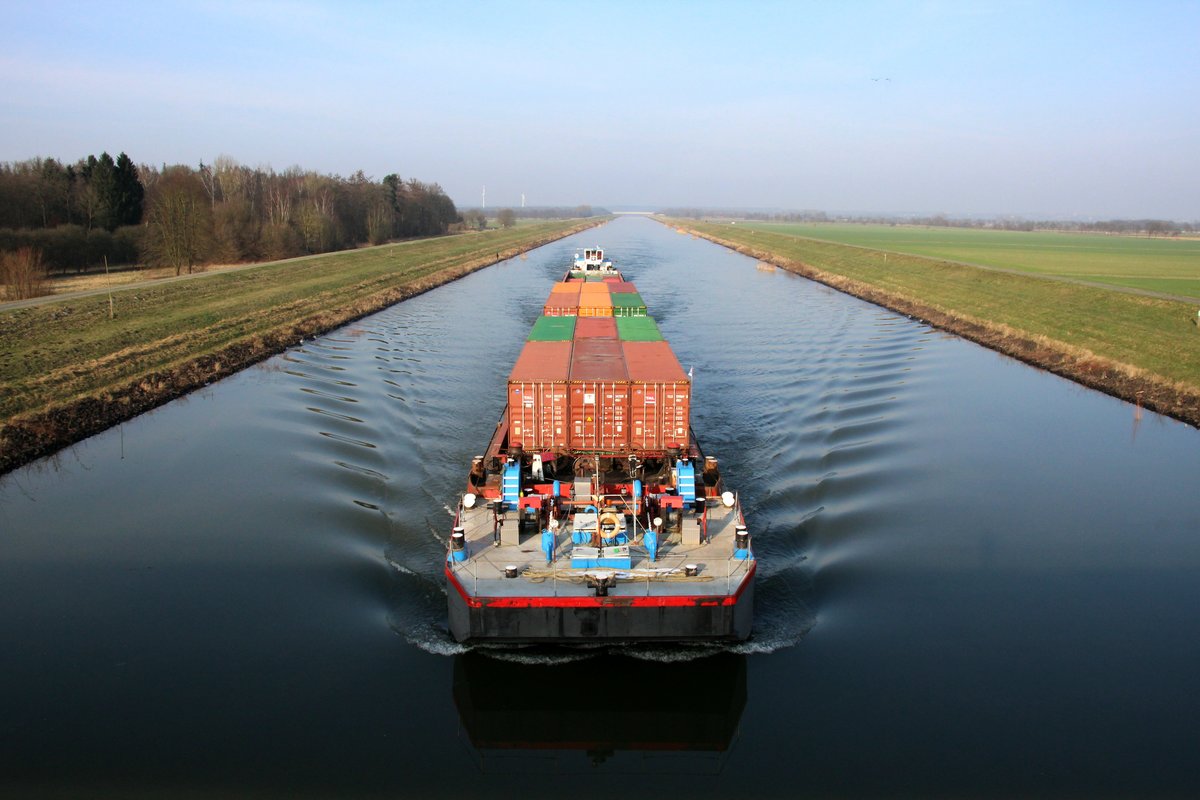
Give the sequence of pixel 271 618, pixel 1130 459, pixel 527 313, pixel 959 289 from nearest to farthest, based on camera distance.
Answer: pixel 271 618
pixel 1130 459
pixel 527 313
pixel 959 289

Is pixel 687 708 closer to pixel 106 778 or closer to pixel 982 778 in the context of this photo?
pixel 982 778

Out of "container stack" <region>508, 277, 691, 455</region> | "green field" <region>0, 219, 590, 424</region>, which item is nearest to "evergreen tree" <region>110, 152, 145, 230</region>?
"green field" <region>0, 219, 590, 424</region>

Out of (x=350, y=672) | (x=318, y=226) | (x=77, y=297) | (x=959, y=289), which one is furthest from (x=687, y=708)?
(x=318, y=226)

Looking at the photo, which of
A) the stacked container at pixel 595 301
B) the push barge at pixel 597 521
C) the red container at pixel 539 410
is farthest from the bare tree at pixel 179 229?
the red container at pixel 539 410

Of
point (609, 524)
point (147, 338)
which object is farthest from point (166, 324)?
point (609, 524)

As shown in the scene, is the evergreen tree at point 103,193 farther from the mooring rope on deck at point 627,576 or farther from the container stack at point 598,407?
the mooring rope on deck at point 627,576

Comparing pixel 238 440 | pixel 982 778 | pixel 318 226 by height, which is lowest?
pixel 982 778

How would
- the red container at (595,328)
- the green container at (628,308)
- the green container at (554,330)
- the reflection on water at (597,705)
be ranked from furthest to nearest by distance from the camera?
the green container at (628,308) < the red container at (595,328) < the green container at (554,330) < the reflection on water at (597,705)
